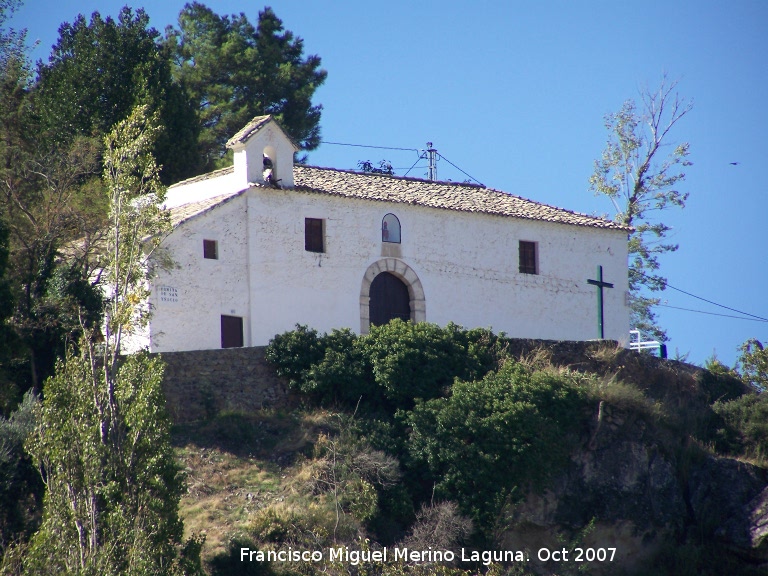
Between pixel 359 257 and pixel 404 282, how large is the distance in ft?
5.31

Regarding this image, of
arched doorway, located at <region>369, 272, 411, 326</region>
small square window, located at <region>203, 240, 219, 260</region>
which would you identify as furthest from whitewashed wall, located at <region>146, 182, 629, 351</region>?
arched doorway, located at <region>369, 272, 411, 326</region>

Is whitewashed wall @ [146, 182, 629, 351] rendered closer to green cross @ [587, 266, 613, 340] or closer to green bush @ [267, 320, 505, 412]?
green cross @ [587, 266, 613, 340]

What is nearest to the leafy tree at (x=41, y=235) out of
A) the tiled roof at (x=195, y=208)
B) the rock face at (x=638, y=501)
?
the tiled roof at (x=195, y=208)

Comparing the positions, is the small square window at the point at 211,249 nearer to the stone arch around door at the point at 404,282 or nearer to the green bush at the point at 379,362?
the green bush at the point at 379,362

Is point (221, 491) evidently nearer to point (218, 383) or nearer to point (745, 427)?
point (218, 383)

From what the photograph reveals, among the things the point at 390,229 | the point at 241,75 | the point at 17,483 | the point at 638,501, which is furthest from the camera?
the point at 241,75

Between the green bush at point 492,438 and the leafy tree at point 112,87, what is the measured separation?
48.2 ft

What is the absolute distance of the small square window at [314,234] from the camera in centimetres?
2788

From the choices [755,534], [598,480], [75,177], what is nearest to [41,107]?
[75,177]

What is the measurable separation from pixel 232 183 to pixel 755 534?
14028 millimetres

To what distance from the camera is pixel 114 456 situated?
17328 mm

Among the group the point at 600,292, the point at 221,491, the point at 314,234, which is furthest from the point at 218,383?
the point at 600,292

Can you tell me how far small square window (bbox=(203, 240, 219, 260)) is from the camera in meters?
26.2

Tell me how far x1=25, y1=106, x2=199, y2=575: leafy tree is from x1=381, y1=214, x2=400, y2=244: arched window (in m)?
11.0
